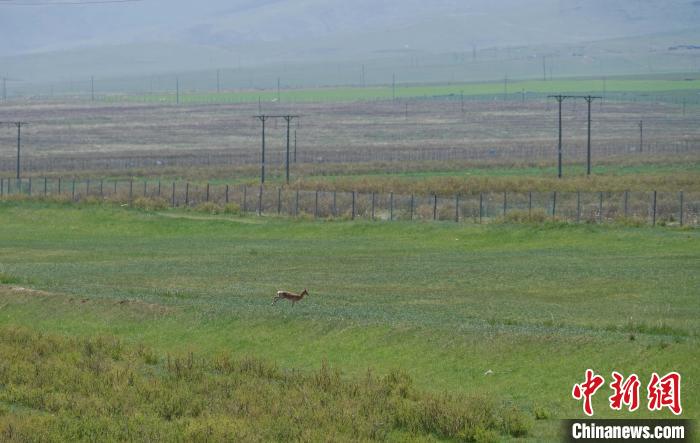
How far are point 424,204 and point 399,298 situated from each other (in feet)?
109

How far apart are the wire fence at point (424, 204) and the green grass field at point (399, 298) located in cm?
649

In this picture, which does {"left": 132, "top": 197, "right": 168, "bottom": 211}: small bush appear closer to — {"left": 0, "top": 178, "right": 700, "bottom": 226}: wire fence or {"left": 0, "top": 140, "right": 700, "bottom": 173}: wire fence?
{"left": 0, "top": 178, "right": 700, "bottom": 226}: wire fence

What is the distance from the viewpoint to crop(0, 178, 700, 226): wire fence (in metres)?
61.1

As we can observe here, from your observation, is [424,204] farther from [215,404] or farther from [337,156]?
[337,156]

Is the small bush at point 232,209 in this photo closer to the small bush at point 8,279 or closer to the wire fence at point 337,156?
the small bush at point 8,279

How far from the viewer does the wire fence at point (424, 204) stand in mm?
61125

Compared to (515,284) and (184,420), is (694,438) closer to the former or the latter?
(184,420)

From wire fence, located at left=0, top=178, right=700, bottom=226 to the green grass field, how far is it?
649 centimetres

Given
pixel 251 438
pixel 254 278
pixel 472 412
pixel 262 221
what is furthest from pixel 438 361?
pixel 262 221

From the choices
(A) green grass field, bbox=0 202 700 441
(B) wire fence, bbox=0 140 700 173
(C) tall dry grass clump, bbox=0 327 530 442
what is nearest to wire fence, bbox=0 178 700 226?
(A) green grass field, bbox=0 202 700 441

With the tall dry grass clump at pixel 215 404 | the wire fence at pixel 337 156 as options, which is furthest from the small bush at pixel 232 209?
the wire fence at pixel 337 156

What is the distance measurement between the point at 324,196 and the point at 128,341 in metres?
43.4

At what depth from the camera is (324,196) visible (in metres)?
71.8

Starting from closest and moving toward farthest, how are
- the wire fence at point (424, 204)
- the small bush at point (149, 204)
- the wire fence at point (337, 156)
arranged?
the wire fence at point (424, 204) < the small bush at point (149, 204) < the wire fence at point (337, 156)
